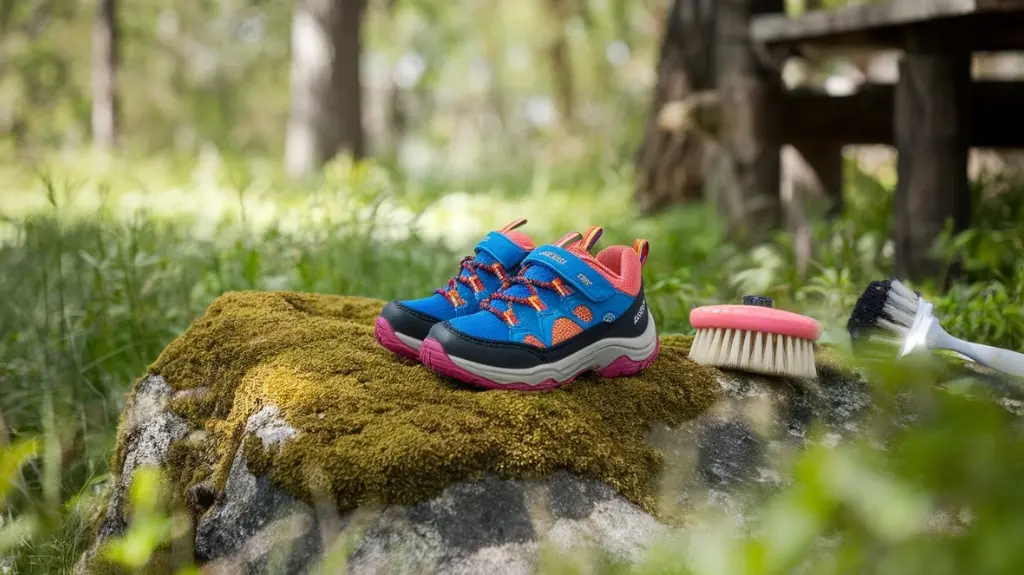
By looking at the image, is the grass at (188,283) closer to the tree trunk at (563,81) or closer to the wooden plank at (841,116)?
the wooden plank at (841,116)

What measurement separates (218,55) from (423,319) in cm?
2889

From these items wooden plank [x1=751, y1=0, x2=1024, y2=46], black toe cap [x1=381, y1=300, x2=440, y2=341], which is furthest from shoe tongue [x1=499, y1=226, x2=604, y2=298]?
wooden plank [x1=751, y1=0, x2=1024, y2=46]

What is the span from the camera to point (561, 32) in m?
12.2

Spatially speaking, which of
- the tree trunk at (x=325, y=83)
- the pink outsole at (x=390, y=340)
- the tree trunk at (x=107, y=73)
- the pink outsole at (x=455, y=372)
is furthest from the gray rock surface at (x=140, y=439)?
the tree trunk at (x=107, y=73)

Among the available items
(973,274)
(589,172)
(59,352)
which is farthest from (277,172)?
(973,274)

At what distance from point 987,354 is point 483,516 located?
1340mm

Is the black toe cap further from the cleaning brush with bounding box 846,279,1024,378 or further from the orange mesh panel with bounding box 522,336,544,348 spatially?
the cleaning brush with bounding box 846,279,1024,378

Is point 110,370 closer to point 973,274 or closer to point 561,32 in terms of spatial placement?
point 973,274

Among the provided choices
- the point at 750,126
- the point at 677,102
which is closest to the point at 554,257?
the point at 750,126

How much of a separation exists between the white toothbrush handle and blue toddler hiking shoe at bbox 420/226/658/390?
72cm

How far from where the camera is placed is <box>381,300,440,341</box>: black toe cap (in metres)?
2.00

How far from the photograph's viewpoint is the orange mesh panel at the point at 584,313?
75.5 inches

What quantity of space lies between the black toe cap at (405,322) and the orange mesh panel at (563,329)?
0.98 ft

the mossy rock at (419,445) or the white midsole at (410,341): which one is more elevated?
the white midsole at (410,341)
